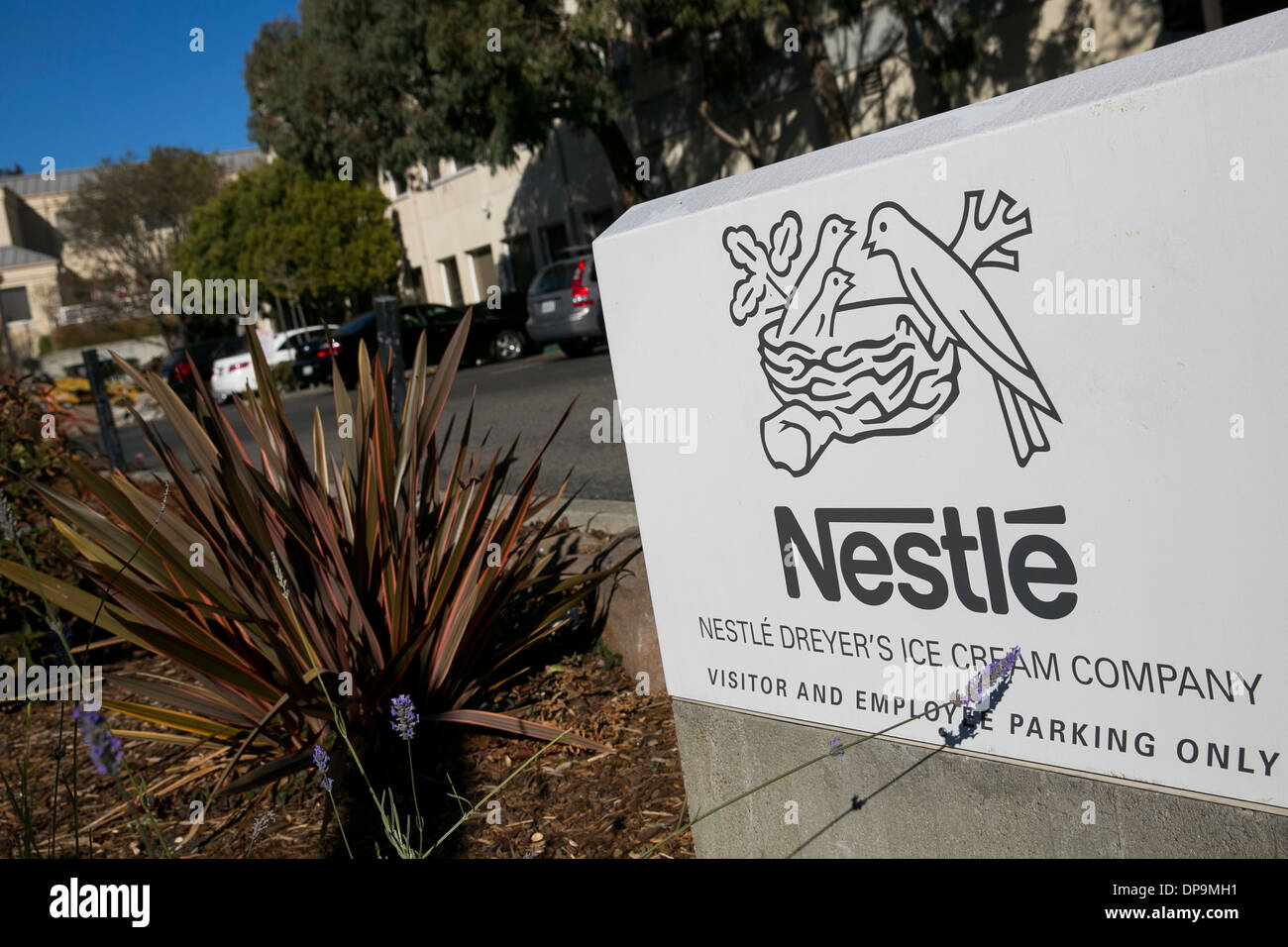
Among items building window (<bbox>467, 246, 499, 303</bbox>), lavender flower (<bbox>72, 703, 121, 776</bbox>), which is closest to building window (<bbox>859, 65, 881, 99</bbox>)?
building window (<bbox>467, 246, 499, 303</bbox>)

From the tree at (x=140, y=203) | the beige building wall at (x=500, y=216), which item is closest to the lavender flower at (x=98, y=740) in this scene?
the beige building wall at (x=500, y=216)

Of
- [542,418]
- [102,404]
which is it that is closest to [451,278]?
[542,418]

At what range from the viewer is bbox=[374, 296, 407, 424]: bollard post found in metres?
3.86

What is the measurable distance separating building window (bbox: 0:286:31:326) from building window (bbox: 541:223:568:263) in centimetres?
4076

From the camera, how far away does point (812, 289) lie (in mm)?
1958

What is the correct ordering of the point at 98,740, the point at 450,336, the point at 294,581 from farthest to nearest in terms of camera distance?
the point at 450,336
the point at 294,581
the point at 98,740

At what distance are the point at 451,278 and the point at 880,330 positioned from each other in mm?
31432

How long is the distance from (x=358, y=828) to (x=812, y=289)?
187 centimetres

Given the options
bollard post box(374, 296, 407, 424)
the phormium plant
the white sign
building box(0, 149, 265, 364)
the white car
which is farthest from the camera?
building box(0, 149, 265, 364)

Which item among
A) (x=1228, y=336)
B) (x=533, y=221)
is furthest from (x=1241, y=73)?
(x=533, y=221)

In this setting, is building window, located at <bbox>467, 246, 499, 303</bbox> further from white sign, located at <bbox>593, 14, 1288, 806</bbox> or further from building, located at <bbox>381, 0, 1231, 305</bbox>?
white sign, located at <bbox>593, 14, 1288, 806</bbox>

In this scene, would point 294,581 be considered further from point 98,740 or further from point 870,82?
point 870,82

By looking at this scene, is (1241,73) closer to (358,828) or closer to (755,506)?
(755,506)

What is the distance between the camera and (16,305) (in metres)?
56.7
